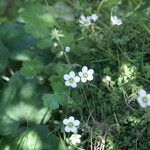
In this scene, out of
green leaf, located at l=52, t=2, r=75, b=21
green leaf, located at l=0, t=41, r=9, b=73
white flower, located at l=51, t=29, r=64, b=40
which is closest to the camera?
white flower, located at l=51, t=29, r=64, b=40

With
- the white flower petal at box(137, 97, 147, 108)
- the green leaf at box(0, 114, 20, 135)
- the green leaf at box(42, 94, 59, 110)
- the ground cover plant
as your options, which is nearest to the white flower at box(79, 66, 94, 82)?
the ground cover plant

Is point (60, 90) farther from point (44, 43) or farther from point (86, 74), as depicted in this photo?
point (44, 43)

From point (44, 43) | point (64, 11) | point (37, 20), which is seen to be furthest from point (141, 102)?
point (64, 11)

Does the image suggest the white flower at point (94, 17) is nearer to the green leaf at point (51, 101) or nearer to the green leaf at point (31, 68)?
the green leaf at point (31, 68)

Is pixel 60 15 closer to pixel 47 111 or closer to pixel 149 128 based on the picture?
pixel 47 111

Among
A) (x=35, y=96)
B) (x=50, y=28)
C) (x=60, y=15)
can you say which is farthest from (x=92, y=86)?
(x=60, y=15)

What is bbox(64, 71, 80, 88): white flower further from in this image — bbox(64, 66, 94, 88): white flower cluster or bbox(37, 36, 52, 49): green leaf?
bbox(37, 36, 52, 49): green leaf
